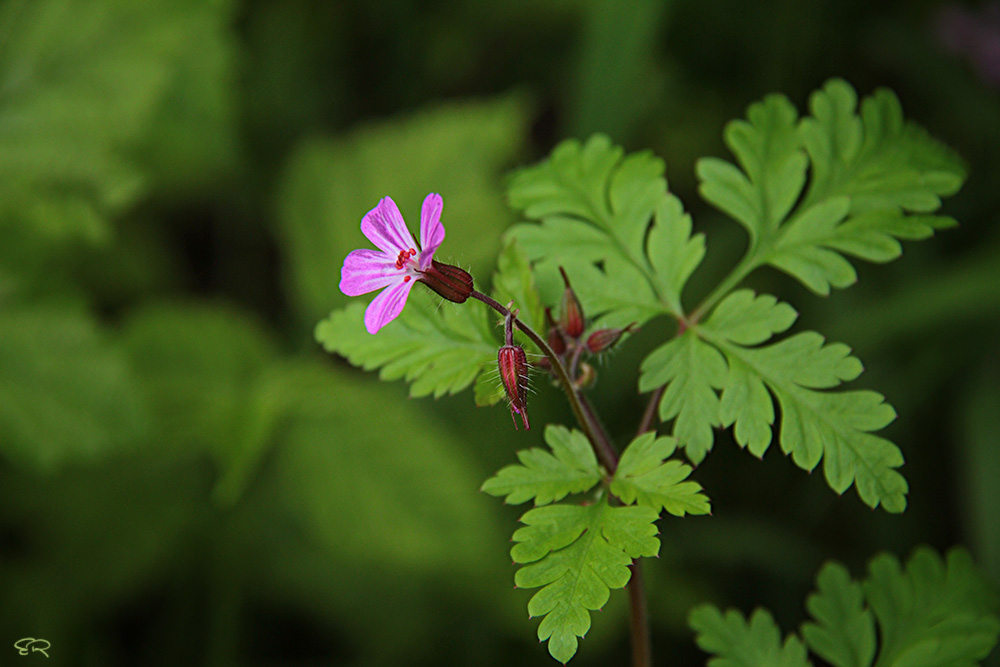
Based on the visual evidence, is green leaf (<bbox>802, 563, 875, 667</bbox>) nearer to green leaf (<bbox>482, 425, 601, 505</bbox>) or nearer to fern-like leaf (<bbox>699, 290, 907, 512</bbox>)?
fern-like leaf (<bbox>699, 290, 907, 512</bbox>)

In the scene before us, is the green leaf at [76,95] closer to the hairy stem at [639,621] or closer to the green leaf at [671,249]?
the green leaf at [671,249]

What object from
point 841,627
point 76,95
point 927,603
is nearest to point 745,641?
point 841,627

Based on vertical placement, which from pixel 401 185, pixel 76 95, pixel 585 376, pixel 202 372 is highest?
pixel 401 185

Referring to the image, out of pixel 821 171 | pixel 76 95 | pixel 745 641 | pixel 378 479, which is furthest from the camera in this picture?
pixel 378 479

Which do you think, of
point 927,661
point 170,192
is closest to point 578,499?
point 927,661

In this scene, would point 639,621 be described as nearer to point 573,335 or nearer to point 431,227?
point 573,335

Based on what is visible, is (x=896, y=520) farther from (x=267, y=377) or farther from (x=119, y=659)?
(x=119, y=659)

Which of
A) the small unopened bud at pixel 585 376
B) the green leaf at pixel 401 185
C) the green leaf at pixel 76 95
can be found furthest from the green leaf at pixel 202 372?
the small unopened bud at pixel 585 376
